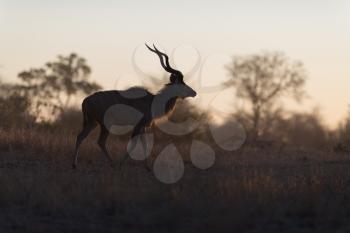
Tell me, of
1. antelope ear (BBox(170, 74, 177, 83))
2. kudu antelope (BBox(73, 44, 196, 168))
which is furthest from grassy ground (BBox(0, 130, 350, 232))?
antelope ear (BBox(170, 74, 177, 83))

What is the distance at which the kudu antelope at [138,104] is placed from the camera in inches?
666

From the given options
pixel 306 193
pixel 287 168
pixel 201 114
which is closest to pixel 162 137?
pixel 201 114

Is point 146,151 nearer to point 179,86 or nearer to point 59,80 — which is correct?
point 179,86

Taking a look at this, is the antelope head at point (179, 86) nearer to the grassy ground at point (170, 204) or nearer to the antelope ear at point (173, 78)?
the antelope ear at point (173, 78)

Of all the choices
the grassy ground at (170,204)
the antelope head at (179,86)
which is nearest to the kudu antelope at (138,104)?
the antelope head at (179,86)

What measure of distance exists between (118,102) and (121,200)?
685 cm

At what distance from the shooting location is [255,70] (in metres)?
48.9

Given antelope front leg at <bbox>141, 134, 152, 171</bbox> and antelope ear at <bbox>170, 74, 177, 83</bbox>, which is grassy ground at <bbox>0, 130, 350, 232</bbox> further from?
antelope ear at <bbox>170, 74, 177, 83</bbox>

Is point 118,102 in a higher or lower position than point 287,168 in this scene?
higher

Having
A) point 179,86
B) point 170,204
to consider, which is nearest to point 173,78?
point 179,86

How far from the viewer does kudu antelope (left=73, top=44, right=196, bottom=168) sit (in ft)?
55.5

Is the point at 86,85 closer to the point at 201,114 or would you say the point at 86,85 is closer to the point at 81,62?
the point at 81,62

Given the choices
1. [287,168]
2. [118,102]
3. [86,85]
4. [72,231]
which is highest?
[86,85]

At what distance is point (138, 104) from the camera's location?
17438mm
